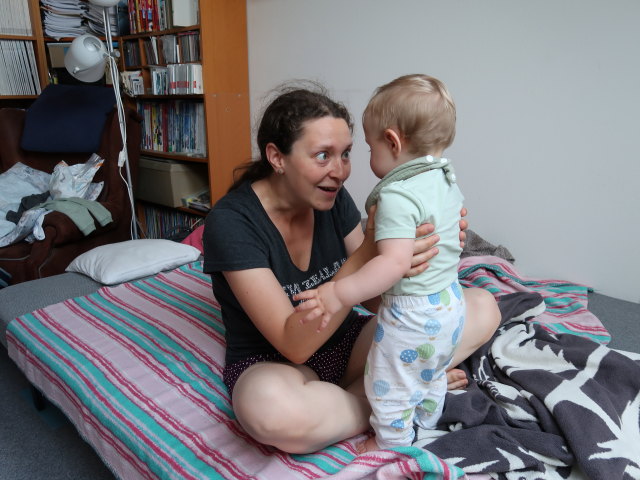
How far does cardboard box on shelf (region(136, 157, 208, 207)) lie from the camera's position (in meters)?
2.96

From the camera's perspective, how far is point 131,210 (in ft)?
8.69

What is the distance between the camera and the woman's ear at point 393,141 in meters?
0.91

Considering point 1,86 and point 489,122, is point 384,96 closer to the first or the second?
point 489,122

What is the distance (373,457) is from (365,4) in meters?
2.05

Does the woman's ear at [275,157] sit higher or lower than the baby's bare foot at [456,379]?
higher

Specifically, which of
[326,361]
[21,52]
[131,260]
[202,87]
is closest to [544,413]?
[326,361]

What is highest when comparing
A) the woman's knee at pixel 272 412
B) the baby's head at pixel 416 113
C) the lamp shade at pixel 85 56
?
the lamp shade at pixel 85 56

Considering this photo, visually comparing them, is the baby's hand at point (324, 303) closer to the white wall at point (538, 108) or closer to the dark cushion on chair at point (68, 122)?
the white wall at point (538, 108)

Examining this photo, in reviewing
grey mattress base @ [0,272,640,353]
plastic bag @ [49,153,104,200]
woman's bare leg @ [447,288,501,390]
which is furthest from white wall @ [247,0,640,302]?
plastic bag @ [49,153,104,200]

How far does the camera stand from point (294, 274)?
116 centimetres

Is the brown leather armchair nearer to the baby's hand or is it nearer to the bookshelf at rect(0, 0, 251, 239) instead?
the bookshelf at rect(0, 0, 251, 239)

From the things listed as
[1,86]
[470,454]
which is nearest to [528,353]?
[470,454]

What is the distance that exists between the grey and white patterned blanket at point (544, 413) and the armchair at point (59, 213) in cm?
191

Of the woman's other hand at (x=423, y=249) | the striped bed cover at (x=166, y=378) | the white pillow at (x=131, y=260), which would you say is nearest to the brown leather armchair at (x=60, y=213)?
the white pillow at (x=131, y=260)
